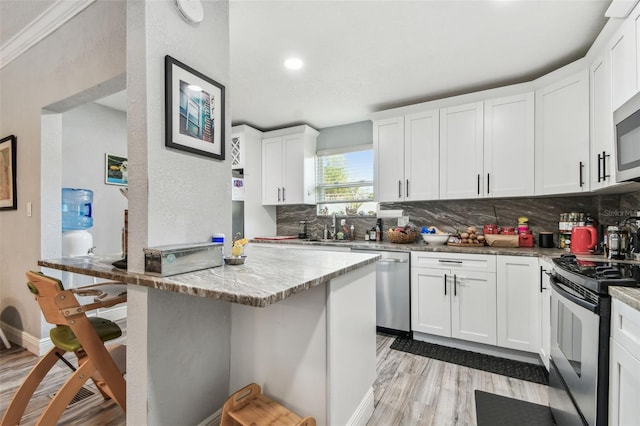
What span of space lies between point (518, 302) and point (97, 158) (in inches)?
184

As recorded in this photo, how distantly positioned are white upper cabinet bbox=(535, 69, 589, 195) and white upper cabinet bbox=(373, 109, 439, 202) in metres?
0.89

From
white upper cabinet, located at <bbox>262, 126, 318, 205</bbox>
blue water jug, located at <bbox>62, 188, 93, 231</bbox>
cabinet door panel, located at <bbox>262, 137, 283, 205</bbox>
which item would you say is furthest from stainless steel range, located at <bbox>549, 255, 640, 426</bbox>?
blue water jug, located at <bbox>62, 188, 93, 231</bbox>

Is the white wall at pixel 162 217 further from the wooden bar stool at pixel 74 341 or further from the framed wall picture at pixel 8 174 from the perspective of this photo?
the framed wall picture at pixel 8 174

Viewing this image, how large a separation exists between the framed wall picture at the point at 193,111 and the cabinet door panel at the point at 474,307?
2326 millimetres

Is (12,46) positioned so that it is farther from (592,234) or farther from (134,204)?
(592,234)

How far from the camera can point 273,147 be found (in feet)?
14.0

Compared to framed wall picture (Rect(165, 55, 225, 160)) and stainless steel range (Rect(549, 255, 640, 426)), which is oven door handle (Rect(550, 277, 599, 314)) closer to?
stainless steel range (Rect(549, 255, 640, 426))

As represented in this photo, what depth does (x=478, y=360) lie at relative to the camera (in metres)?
2.52

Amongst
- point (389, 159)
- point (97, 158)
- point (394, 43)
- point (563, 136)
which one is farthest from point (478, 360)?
point (97, 158)

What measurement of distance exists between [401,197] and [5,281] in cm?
405

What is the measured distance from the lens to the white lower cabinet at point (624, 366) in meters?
1.03

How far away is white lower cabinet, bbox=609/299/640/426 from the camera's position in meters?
1.03

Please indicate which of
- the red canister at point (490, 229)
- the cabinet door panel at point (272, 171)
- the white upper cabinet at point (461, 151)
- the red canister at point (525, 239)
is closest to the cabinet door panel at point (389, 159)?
the white upper cabinet at point (461, 151)

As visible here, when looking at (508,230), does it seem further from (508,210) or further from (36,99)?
(36,99)
